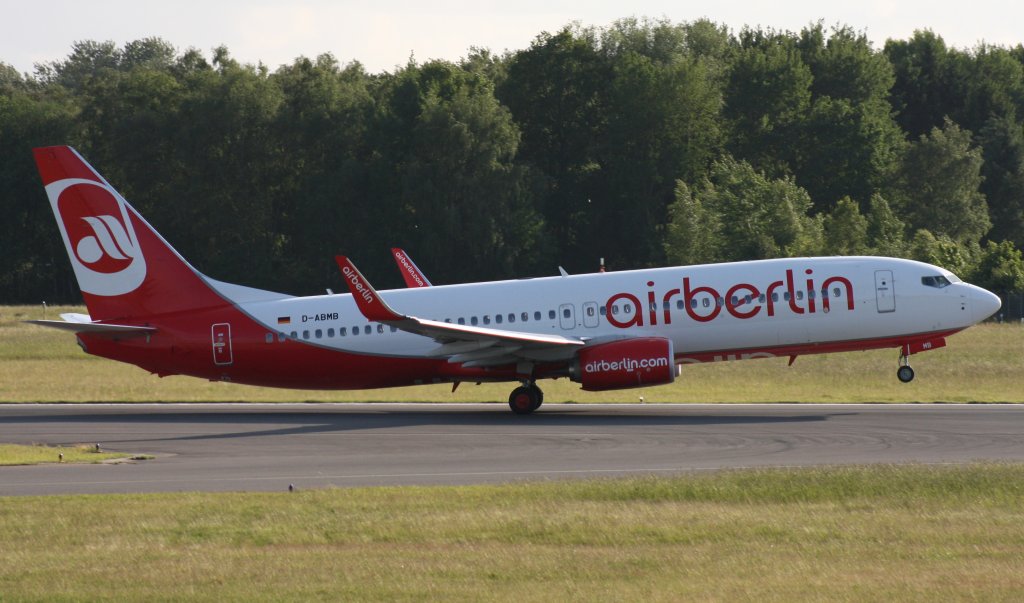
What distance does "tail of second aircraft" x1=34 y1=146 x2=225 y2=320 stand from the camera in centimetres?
3731

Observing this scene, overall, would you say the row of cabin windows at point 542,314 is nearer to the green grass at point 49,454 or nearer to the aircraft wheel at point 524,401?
the aircraft wheel at point 524,401

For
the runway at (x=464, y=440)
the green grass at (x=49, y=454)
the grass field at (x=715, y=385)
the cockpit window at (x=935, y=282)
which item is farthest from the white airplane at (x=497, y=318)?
the green grass at (x=49, y=454)

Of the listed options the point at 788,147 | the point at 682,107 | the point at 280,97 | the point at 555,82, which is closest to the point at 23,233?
the point at 280,97

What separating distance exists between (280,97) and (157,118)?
8896 millimetres

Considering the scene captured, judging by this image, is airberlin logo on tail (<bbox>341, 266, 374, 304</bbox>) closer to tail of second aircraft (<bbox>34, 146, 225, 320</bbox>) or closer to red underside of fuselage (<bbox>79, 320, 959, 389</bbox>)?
red underside of fuselage (<bbox>79, 320, 959, 389</bbox>)

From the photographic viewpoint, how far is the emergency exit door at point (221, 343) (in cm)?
3750

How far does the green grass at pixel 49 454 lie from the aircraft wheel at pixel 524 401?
1126cm

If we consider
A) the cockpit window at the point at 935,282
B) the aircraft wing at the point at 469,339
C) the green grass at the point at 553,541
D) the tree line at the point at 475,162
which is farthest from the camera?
the tree line at the point at 475,162

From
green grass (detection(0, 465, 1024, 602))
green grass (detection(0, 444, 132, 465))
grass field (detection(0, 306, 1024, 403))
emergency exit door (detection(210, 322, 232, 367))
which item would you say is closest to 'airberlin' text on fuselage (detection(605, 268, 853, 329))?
grass field (detection(0, 306, 1024, 403))

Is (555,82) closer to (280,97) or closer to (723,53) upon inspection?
(280,97)

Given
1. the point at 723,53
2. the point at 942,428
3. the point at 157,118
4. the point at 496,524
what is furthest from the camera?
the point at 723,53

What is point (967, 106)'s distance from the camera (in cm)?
11769

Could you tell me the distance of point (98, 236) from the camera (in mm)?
37500

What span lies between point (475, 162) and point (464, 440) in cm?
6406
